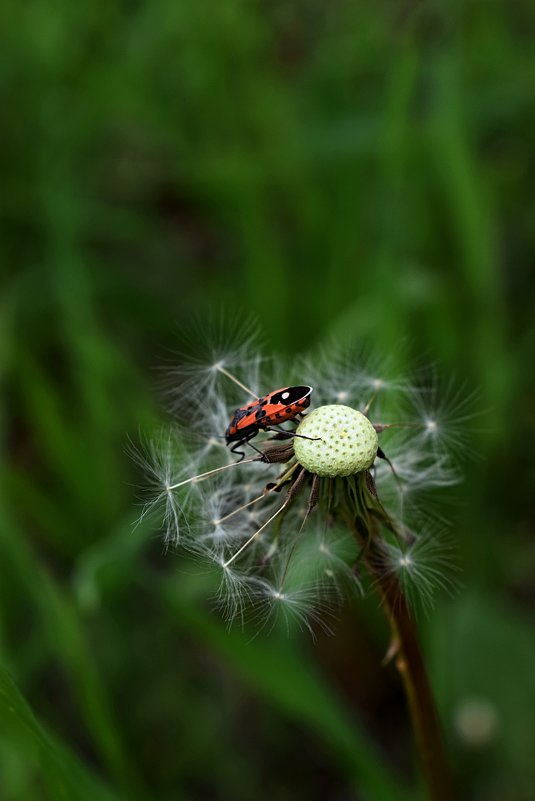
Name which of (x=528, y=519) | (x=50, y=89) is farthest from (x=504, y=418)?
(x=50, y=89)

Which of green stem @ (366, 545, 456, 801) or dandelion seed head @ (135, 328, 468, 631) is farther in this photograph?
green stem @ (366, 545, 456, 801)

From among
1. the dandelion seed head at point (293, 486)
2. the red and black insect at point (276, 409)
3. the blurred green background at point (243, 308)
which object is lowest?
the blurred green background at point (243, 308)

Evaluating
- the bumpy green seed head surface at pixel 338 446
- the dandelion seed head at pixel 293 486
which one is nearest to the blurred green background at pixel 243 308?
the dandelion seed head at pixel 293 486

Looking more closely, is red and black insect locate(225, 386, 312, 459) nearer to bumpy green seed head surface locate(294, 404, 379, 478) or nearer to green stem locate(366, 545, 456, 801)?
bumpy green seed head surface locate(294, 404, 379, 478)

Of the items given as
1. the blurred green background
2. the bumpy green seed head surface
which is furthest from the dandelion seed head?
the blurred green background

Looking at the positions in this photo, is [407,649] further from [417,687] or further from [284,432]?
[284,432]

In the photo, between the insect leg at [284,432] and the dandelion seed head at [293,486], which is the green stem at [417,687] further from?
the insect leg at [284,432]

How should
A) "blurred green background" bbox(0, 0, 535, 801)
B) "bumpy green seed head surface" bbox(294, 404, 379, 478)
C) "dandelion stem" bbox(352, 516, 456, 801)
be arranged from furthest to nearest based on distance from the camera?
"blurred green background" bbox(0, 0, 535, 801), "dandelion stem" bbox(352, 516, 456, 801), "bumpy green seed head surface" bbox(294, 404, 379, 478)
